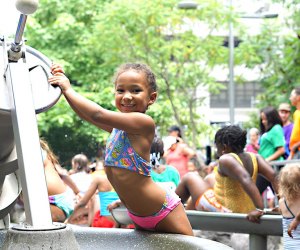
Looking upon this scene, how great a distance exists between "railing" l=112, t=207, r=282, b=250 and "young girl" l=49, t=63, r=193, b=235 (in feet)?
5.74

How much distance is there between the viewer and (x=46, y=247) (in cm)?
281

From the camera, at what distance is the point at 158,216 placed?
382cm

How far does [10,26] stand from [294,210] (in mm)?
2372

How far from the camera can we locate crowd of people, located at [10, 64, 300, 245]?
377 cm

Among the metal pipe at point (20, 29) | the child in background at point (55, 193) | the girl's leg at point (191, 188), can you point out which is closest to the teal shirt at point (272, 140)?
the girl's leg at point (191, 188)

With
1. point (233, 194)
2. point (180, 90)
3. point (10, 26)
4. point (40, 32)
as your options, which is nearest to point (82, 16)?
point (40, 32)

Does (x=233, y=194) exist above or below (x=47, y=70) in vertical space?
below

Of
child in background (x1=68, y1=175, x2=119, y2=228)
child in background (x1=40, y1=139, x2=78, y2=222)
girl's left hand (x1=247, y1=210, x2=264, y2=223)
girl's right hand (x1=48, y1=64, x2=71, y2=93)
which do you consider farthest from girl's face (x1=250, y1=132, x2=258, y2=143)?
girl's right hand (x1=48, y1=64, x2=71, y2=93)

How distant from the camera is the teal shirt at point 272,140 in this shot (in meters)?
9.54

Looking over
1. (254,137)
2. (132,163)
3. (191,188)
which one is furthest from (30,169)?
(254,137)

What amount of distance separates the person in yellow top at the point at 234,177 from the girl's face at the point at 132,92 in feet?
8.20

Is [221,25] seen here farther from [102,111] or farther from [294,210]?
[102,111]

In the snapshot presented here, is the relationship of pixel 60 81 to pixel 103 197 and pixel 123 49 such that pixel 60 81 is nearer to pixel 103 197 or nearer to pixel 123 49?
pixel 103 197

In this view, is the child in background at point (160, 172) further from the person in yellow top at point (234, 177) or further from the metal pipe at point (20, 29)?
the metal pipe at point (20, 29)
